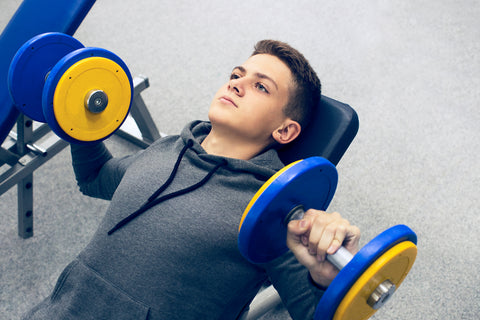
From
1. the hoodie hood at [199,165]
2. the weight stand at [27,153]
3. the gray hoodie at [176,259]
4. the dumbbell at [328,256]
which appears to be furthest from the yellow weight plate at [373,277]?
the weight stand at [27,153]

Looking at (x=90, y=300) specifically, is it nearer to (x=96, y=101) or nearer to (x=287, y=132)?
(x=96, y=101)

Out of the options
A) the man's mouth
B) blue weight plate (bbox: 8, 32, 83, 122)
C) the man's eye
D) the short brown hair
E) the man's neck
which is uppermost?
the short brown hair

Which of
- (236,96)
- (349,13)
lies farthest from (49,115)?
(349,13)

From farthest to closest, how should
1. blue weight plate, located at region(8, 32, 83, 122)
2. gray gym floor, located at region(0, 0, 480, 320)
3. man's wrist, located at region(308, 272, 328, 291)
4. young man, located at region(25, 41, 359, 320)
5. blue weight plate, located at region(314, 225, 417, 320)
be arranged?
gray gym floor, located at region(0, 0, 480, 320) < blue weight plate, located at region(8, 32, 83, 122) < young man, located at region(25, 41, 359, 320) < man's wrist, located at region(308, 272, 328, 291) < blue weight plate, located at region(314, 225, 417, 320)

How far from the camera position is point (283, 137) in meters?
1.04

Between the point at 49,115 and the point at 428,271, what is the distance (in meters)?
1.34

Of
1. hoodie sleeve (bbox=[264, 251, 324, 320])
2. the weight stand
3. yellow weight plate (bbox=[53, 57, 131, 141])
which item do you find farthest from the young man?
the weight stand

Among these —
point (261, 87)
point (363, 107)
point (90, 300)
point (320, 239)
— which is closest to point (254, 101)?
point (261, 87)

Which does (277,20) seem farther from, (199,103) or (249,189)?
(249,189)

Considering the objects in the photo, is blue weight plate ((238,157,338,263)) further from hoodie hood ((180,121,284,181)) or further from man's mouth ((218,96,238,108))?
man's mouth ((218,96,238,108))

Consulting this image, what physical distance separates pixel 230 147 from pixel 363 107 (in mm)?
Answer: 1137

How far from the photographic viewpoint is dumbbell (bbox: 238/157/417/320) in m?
0.59

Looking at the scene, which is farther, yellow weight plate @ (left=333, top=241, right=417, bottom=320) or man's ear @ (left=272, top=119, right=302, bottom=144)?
man's ear @ (left=272, top=119, right=302, bottom=144)

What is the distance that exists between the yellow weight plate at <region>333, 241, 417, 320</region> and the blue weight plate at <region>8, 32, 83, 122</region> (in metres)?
0.95
